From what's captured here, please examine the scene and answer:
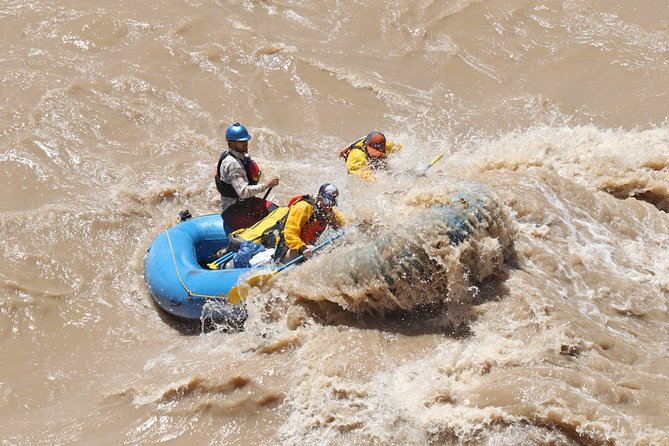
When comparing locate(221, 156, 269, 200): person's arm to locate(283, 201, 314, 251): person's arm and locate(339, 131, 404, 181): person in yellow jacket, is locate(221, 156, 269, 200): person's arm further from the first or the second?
locate(339, 131, 404, 181): person in yellow jacket

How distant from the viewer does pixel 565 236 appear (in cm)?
617

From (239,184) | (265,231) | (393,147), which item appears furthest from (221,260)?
(393,147)

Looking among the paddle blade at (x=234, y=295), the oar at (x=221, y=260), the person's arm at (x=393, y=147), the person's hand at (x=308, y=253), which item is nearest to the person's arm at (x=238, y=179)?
the oar at (x=221, y=260)

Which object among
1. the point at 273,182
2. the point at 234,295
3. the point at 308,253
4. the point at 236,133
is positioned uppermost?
the point at 236,133

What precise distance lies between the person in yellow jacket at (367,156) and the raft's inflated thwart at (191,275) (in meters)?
1.62

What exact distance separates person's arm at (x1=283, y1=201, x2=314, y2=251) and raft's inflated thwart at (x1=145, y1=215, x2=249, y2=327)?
1.53ft

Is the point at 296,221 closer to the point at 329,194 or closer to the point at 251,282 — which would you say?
the point at 329,194

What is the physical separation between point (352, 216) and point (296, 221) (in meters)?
0.64

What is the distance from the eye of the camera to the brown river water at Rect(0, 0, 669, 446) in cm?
→ 461

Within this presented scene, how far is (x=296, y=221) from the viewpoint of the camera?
589cm

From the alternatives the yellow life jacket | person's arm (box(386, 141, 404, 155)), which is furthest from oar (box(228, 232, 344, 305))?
person's arm (box(386, 141, 404, 155))

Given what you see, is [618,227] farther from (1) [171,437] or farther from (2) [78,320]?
(2) [78,320]

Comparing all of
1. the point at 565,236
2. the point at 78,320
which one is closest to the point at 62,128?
the point at 78,320

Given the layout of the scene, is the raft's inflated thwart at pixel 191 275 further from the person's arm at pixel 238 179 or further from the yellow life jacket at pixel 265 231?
the person's arm at pixel 238 179
